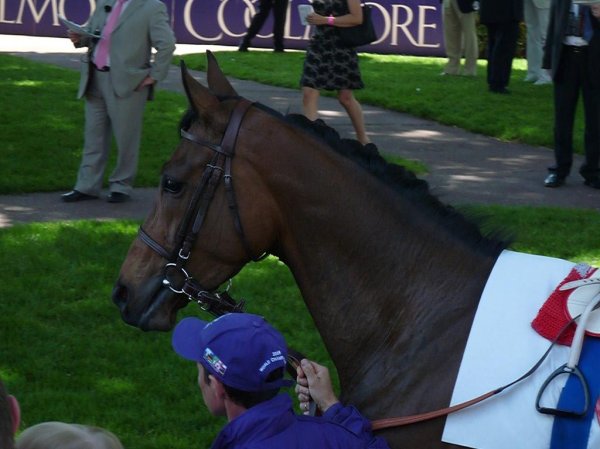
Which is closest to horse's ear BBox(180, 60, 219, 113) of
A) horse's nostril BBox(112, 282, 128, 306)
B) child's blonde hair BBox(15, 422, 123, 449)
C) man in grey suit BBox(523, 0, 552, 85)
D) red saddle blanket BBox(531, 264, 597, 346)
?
horse's nostril BBox(112, 282, 128, 306)

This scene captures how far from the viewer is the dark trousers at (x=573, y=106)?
Result: 32.4 ft

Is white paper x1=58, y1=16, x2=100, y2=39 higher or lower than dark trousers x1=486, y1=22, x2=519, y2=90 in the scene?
higher

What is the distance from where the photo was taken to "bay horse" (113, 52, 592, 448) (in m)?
3.58

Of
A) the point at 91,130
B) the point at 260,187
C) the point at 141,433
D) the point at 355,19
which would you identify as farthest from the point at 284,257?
the point at 355,19

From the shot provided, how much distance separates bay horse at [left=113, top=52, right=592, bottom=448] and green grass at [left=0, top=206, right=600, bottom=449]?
33 cm

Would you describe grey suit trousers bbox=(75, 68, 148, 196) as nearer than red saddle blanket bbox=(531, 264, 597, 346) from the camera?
No

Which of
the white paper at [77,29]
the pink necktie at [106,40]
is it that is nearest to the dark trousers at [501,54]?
the pink necktie at [106,40]

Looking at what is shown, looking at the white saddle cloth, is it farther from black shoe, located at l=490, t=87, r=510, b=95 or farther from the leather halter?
black shoe, located at l=490, t=87, r=510, b=95

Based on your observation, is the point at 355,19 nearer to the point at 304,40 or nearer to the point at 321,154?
the point at 321,154

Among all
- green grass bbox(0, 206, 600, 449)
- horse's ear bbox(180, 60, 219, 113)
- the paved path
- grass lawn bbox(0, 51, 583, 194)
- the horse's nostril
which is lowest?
green grass bbox(0, 206, 600, 449)

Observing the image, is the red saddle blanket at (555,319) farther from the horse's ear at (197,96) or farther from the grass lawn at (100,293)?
the horse's ear at (197,96)

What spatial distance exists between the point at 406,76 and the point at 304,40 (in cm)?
539

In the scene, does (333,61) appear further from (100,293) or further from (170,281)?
(170,281)

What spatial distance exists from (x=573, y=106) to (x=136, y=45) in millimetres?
3947
